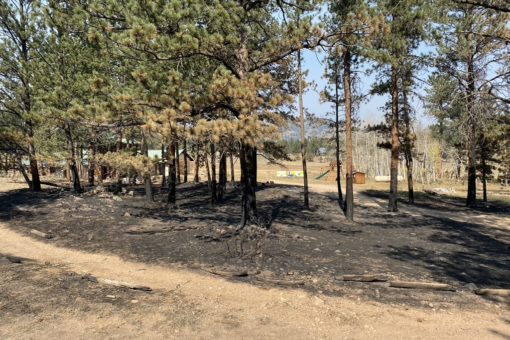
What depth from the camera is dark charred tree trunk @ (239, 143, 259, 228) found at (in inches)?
451

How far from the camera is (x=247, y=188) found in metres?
11.8

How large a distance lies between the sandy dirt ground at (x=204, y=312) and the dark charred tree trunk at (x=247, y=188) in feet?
12.6

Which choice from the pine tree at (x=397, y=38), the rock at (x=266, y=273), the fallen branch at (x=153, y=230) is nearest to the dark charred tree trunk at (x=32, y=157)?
the fallen branch at (x=153, y=230)

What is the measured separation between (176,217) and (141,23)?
29.5ft

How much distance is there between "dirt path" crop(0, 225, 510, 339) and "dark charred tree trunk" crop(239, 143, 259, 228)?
4291 millimetres

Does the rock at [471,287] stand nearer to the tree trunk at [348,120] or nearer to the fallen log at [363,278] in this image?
the fallen log at [363,278]

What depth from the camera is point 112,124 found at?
10539 mm

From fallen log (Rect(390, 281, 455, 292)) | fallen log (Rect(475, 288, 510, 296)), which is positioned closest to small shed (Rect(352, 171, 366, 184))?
fallen log (Rect(390, 281, 455, 292))

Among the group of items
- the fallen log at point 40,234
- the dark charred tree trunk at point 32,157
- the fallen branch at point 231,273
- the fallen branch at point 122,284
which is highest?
the dark charred tree trunk at point 32,157

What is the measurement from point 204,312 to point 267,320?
3.37 ft

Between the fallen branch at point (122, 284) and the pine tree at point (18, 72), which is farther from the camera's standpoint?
the pine tree at point (18, 72)

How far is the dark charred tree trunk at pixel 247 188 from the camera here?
451 inches

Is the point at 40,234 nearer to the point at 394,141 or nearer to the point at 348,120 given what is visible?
the point at 348,120

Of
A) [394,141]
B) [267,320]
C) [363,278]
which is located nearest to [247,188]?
[363,278]
